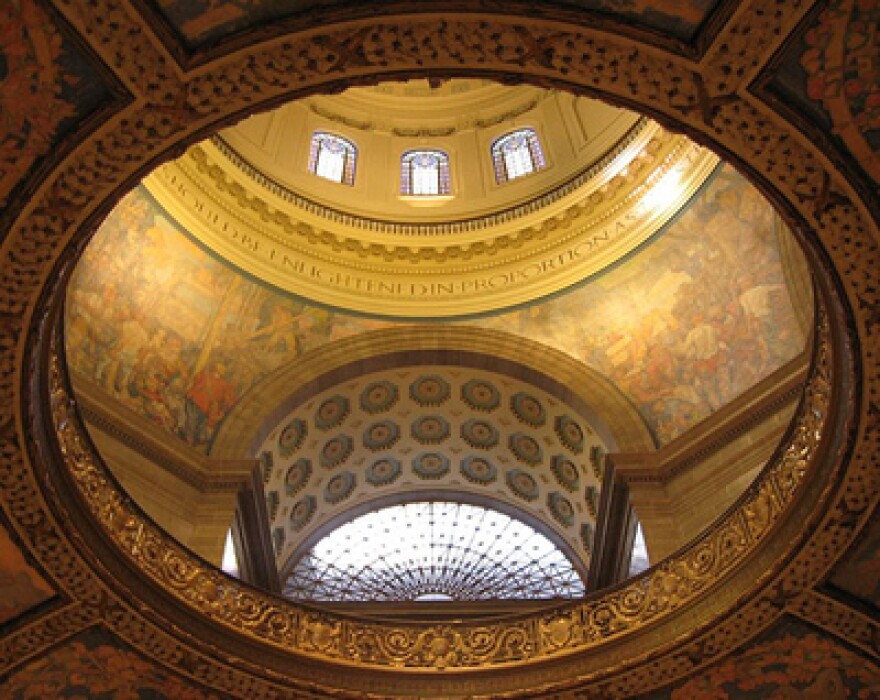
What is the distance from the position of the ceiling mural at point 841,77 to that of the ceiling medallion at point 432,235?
→ 813 centimetres

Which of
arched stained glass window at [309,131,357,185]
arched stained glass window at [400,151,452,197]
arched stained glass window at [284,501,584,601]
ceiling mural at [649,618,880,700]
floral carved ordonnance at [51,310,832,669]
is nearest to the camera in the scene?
ceiling mural at [649,618,880,700]

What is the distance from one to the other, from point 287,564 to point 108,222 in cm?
715

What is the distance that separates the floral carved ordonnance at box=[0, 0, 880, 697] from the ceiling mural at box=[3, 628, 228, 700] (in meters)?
Answer: 0.21

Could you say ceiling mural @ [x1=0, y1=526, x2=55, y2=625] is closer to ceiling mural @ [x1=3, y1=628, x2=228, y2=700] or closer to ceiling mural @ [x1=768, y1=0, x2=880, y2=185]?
ceiling mural @ [x1=3, y1=628, x2=228, y2=700]

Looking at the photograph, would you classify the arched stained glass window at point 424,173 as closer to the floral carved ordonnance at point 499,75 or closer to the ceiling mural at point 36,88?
the floral carved ordonnance at point 499,75

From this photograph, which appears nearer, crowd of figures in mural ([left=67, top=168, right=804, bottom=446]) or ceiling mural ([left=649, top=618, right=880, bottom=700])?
ceiling mural ([left=649, top=618, right=880, bottom=700])

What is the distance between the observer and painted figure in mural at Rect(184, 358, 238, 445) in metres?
15.7

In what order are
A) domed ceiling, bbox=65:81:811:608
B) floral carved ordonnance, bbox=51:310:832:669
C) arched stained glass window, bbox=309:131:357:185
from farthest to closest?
arched stained glass window, bbox=309:131:357:185 < domed ceiling, bbox=65:81:811:608 < floral carved ordonnance, bbox=51:310:832:669

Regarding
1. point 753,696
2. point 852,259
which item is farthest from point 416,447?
point 852,259

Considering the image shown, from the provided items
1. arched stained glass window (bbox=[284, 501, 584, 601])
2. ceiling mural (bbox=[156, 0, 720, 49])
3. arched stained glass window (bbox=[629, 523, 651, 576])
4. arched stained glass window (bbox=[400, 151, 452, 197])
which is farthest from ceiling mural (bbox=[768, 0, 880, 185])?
arched stained glass window (bbox=[400, 151, 452, 197])

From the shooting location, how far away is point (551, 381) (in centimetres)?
1691

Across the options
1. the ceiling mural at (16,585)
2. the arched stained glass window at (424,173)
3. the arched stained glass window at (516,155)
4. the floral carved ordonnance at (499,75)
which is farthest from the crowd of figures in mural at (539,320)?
the ceiling mural at (16,585)

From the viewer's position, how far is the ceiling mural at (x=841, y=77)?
718 cm

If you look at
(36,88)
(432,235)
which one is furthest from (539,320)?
(36,88)
